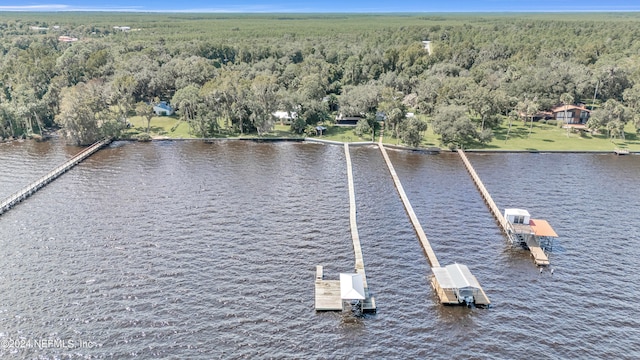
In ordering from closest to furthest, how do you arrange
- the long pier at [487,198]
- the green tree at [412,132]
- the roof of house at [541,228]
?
the roof of house at [541,228] → the long pier at [487,198] → the green tree at [412,132]

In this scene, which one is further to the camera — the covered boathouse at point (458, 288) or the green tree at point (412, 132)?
the green tree at point (412, 132)

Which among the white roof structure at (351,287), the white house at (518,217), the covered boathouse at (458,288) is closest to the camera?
the white roof structure at (351,287)

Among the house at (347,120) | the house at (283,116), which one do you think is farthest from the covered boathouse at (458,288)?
the house at (283,116)

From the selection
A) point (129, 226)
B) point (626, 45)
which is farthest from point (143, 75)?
point (626, 45)

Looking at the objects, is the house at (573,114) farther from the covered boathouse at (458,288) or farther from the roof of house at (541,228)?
the covered boathouse at (458,288)

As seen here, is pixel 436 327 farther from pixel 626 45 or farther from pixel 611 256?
pixel 626 45

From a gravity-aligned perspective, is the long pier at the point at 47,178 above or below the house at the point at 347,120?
below

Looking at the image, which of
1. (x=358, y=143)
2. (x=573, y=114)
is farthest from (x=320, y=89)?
(x=573, y=114)

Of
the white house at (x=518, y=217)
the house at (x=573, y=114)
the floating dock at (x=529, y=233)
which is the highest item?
the house at (x=573, y=114)
